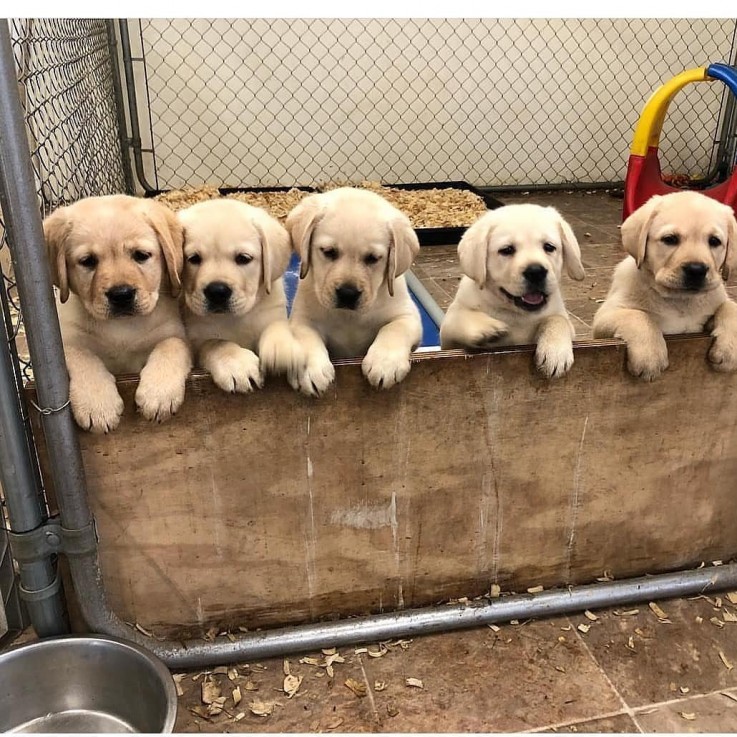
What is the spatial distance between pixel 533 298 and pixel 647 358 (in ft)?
1.23

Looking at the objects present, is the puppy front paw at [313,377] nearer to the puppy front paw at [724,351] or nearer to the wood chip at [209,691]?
the wood chip at [209,691]

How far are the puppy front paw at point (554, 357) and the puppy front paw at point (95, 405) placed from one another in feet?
3.82

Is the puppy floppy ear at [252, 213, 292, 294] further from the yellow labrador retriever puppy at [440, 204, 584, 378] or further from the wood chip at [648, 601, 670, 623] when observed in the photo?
the wood chip at [648, 601, 670, 623]

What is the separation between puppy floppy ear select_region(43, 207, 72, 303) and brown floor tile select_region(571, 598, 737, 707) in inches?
74.4

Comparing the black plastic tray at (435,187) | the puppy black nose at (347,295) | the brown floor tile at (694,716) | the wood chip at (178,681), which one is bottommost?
the brown floor tile at (694,716)

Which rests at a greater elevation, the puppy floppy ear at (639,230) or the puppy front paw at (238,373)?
the puppy floppy ear at (639,230)

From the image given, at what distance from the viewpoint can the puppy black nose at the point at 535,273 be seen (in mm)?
2150

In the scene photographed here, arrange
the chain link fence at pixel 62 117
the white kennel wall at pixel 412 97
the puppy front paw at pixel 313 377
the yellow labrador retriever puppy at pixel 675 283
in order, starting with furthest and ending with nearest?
the white kennel wall at pixel 412 97 → the chain link fence at pixel 62 117 → the yellow labrador retriever puppy at pixel 675 283 → the puppy front paw at pixel 313 377

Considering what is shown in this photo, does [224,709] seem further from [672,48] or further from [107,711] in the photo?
[672,48]

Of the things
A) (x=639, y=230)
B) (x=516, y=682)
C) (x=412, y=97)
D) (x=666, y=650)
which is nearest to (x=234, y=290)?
(x=639, y=230)

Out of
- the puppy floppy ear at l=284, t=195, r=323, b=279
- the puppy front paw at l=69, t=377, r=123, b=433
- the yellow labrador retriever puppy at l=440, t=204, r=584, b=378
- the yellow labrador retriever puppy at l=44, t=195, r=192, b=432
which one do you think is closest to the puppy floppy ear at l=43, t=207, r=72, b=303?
the yellow labrador retriever puppy at l=44, t=195, r=192, b=432

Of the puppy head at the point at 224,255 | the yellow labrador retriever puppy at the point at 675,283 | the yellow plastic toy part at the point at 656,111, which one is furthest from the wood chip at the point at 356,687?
the yellow plastic toy part at the point at 656,111

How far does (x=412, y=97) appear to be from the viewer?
7.56m

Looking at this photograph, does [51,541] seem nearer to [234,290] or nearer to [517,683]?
[234,290]
